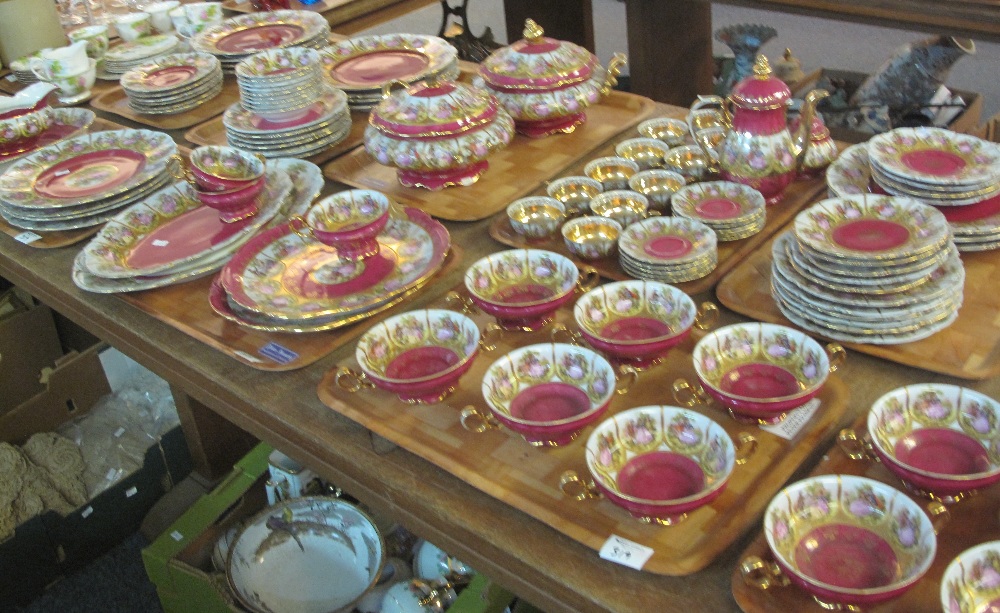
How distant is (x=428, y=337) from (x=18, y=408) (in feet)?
4.19

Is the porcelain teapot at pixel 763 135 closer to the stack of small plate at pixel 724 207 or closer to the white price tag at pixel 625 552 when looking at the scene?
the stack of small plate at pixel 724 207

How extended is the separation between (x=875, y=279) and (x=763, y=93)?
0.34 metres

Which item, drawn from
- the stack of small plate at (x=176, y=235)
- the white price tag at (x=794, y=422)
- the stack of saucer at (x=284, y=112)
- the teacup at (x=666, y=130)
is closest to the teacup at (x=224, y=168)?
the stack of small plate at (x=176, y=235)

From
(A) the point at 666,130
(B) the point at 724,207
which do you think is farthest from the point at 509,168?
(B) the point at 724,207

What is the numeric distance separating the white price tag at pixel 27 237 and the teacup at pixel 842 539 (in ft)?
3.94

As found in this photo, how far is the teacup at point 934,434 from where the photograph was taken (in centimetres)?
80

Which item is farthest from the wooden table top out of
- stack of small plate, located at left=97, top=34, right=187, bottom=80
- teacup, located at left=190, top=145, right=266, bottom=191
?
stack of small plate, located at left=97, top=34, right=187, bottom=80

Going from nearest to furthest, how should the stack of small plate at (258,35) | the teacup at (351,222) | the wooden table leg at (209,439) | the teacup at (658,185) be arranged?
the teacup at (351,222), the teacup at (658,185), the wooden table leg at (209,439), the stack of small plate at (258,35)

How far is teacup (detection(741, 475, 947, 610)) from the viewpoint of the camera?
2.33 feet

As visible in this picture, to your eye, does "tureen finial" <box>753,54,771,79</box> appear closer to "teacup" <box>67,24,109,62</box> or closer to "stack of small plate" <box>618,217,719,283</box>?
"stack of small plate" <box>618,217,719,283</box>

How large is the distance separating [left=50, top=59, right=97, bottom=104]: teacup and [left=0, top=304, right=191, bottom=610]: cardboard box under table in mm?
470

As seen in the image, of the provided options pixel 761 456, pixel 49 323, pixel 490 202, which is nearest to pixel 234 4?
pixel 49 323

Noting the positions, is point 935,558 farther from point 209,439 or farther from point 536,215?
point 209,439

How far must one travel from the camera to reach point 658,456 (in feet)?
2.78
